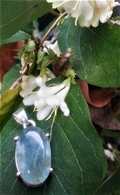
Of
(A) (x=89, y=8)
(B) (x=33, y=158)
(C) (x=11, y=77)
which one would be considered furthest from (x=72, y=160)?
(C) (x=11, y=77)

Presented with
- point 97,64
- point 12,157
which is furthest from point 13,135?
point 97,64

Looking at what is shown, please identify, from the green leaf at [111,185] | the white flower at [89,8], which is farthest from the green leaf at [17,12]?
the green leaf at [111,185]

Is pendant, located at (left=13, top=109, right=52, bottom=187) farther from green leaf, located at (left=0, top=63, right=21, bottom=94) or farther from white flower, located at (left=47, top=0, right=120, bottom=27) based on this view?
green leaf, located at (left=0, top=63, right=21, bottom=94)

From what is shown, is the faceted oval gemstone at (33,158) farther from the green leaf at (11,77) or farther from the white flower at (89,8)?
the green leaf at (11,77)

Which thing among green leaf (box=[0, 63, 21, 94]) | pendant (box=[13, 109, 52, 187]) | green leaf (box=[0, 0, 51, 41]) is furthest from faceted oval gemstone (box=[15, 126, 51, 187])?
green leaf (box=[0, 63, 21, 94])

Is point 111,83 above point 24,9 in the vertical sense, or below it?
below

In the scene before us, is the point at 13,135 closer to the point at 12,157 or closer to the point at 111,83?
the point at 12,157
